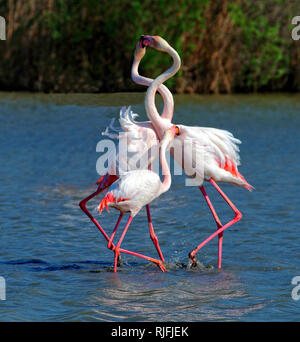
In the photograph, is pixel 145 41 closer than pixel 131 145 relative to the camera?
No

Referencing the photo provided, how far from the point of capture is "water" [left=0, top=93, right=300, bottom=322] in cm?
566

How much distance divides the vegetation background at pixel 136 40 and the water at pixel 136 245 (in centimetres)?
934

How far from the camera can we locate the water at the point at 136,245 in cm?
566

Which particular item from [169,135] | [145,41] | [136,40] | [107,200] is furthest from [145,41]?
[136,40]

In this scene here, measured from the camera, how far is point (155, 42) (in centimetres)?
743

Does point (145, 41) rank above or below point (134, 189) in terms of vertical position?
above

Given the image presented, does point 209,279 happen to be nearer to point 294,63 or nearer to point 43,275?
point 43,275

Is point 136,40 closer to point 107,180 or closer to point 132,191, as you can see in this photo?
point 107,180

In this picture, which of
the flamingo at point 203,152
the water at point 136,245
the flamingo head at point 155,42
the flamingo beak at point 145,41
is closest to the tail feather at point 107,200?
the water at point 136,245

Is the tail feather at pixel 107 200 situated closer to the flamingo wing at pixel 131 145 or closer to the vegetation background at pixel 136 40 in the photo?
the flamingo wing at pixel 131 145

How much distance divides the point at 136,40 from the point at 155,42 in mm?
15877

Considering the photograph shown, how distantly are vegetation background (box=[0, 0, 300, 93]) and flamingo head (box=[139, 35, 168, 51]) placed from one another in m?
14.7

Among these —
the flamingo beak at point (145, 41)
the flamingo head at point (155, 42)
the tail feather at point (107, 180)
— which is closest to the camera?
the tail feather at point (107, 180)
